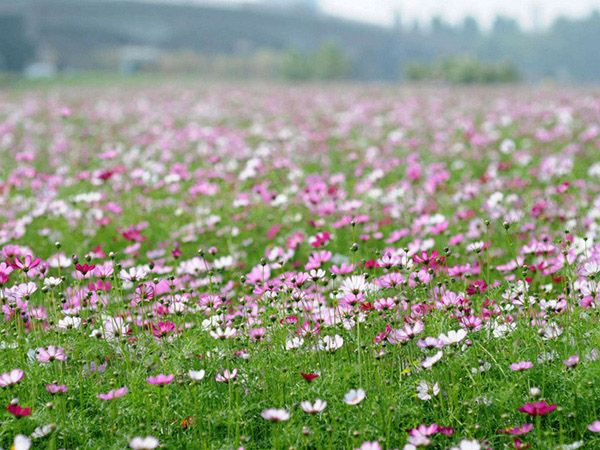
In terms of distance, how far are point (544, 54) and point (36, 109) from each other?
3094 inches

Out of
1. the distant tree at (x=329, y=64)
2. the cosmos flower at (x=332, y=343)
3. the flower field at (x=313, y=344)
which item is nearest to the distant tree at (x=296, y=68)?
the distant tree at (x=329, y=64)

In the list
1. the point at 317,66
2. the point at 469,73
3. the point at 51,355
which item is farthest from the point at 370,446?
the point at 317,66

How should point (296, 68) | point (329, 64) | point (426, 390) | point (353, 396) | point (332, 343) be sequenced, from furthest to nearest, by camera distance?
point (329, 64)
point (296, 68)
point (332, 343)
point (426, 390)
point (353, 396)

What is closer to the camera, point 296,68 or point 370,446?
point 370,446

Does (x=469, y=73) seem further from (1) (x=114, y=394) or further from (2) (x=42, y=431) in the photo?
(2) (x=42, y=431)

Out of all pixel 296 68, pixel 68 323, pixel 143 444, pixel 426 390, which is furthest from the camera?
pixel 296 68

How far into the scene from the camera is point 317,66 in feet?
106

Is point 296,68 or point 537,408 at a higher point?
point 537,408

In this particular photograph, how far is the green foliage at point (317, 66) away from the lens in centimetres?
3122

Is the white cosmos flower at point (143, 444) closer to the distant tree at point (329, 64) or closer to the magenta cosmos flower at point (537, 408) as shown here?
the magenta cosmos flower at point (537, 408)

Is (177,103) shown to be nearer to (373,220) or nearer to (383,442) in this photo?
(373,220)

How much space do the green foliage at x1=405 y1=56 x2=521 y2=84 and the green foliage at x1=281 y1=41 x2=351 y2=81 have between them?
26.2 ft

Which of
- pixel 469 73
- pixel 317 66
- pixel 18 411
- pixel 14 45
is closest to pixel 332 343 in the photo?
pixel 18 411

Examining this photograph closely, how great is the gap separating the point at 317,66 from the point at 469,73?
12.9 meters
